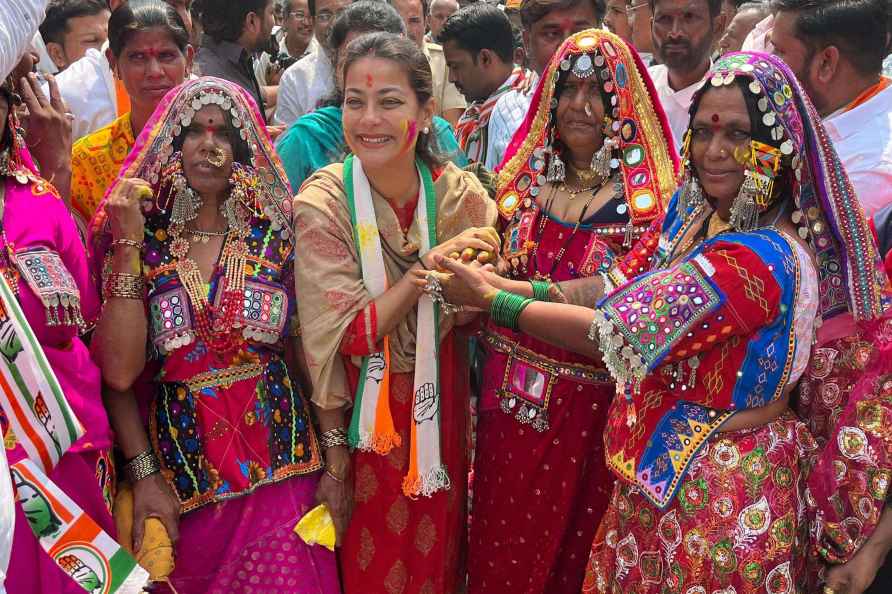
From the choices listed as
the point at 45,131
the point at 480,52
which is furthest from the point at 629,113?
the point at 480,52

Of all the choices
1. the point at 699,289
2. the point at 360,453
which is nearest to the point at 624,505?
the point at 699,289

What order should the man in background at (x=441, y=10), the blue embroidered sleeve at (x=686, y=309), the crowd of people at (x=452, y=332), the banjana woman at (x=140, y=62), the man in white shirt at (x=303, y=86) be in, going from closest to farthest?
the blue embroidered sleeve at (x=686, y=309)
the crowd of people at (x=452, y=332)
the banjana woman at (x=140, y=62)
the man in white shirt at (x=303, y=86)
the man in background at (x=441, y=10)

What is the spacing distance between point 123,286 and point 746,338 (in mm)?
1849

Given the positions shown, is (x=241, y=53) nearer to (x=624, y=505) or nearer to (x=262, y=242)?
(x=262, y=242)

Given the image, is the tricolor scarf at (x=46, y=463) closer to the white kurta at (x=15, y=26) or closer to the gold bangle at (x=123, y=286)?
the gold bangle at (x=123, y=286)

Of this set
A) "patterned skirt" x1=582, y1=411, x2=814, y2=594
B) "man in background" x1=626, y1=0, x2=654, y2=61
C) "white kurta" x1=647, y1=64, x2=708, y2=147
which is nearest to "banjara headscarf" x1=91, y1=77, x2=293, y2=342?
"patterned skirt" x1=582, y1=411, x2=814, y2=594

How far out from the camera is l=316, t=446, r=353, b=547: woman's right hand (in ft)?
10.2

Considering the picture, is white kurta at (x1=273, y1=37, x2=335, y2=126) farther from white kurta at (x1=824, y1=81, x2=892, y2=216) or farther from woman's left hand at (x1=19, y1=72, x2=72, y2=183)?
white kurta at (x1=824, y1=81, x2=892, y2=216)

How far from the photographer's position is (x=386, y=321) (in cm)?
304

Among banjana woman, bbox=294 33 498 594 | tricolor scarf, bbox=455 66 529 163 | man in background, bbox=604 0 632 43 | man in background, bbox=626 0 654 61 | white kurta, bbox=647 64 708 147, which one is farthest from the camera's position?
man in background, bbox=604 0 632 43

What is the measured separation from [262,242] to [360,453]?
783 mm

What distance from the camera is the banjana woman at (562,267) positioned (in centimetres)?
321

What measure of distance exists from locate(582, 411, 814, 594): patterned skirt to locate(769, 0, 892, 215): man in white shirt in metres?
1.24

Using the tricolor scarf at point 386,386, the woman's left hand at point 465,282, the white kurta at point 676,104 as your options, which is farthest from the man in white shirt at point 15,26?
the white kurta at point 676,104
